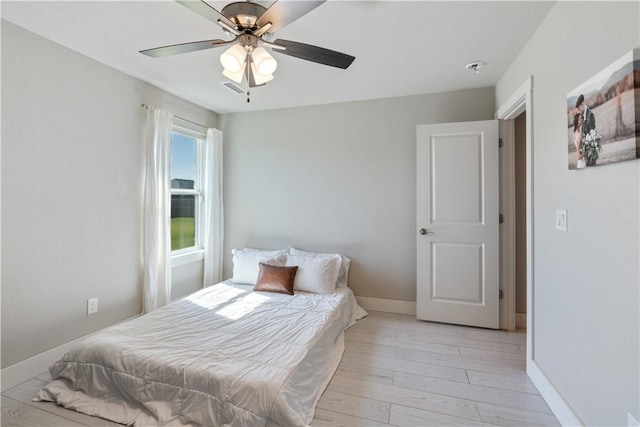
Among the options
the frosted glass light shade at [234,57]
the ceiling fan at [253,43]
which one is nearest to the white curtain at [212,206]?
the ceiling fan at [253,43]

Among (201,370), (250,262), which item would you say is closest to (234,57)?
(201,370)

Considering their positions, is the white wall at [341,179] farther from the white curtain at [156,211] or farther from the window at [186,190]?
the white curtain at [156,211]

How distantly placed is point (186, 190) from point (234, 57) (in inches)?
94.8

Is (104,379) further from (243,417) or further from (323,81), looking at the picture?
(323,81)

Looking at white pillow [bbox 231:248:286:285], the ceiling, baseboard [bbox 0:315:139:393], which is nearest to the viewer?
the ceiling

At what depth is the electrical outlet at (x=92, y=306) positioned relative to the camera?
2.51 meters

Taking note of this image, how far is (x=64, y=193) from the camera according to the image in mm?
2322

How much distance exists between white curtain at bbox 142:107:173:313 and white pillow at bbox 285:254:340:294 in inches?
54.1

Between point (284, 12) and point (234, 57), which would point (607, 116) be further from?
point (234, 57)

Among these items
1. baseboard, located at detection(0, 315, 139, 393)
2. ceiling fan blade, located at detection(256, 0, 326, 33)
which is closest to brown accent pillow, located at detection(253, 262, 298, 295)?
baseboard, located at detection(0, 315, 139, 393)

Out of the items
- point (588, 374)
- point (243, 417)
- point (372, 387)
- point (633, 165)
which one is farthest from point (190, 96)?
point (588, 374)

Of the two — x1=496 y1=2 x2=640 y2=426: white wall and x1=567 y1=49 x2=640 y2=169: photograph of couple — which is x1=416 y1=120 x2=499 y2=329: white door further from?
x1=567 y1=49 x2=640 y2=169: photograph of couple

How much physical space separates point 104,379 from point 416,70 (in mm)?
3358

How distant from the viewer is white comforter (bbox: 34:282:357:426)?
1526 millimetres
